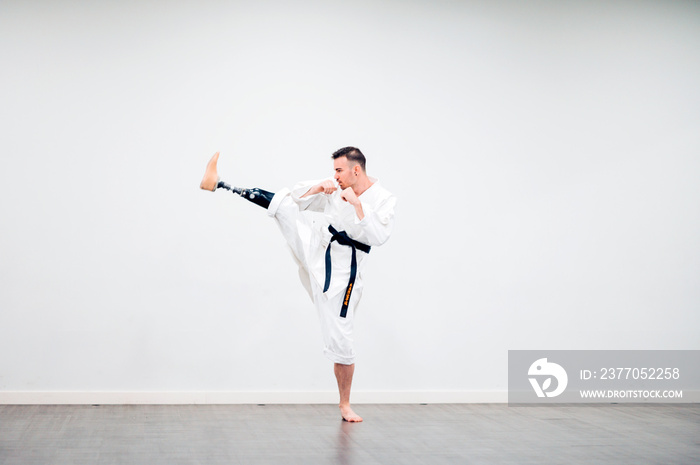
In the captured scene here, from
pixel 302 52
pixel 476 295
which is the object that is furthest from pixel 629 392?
pixel 302 52

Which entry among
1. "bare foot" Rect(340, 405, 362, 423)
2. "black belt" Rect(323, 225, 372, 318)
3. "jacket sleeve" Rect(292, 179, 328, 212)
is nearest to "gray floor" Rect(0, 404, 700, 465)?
"bare foot" Rect(340, 405, 362, 423)

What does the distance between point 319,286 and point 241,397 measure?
1.00 m

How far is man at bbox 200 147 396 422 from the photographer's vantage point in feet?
11.6

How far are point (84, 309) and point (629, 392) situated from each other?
3381 mm

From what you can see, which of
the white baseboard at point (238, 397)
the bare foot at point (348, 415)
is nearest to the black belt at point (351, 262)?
the bare foot at point (348, 415)

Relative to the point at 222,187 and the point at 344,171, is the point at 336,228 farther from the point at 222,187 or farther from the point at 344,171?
the point at 222,187

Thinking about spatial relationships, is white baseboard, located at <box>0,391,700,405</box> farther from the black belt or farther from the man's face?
the man's face

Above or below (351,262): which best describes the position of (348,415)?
below

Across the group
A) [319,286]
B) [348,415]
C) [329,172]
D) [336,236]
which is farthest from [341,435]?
[329,172]

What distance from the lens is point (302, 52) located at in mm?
4352

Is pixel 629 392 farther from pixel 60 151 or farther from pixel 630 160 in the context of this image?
pixel 60 151

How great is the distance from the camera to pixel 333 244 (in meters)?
3.65

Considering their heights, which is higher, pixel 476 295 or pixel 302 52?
pixel 302 52

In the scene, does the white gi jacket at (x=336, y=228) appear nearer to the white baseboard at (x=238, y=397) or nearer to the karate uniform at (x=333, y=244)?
the karate uniform at (x=333, y=244)
